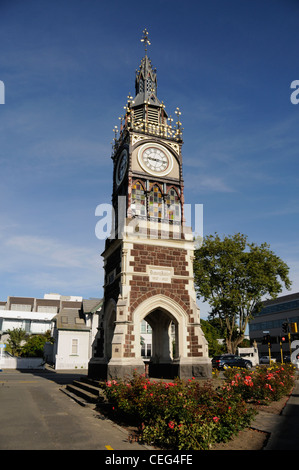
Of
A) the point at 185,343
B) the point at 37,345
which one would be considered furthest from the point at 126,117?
the point at 37,345

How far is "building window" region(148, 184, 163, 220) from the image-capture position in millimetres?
17797

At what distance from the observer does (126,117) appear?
65.7 feet

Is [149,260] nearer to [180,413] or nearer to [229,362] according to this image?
[180,413]

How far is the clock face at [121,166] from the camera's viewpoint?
18.9m

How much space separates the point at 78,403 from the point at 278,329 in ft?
213

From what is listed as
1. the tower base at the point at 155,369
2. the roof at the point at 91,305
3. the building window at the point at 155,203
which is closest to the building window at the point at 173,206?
the building window at the point at 155,203

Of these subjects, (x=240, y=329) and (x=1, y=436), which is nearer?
(x=1, y=436)

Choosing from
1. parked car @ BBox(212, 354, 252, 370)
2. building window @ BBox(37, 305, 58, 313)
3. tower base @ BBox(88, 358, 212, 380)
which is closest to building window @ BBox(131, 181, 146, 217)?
tower base @ BBox(88, 358, 212, 380)

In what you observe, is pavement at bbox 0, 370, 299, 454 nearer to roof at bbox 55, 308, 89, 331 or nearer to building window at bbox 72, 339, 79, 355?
building window at bbox 72, 339, 79, 355

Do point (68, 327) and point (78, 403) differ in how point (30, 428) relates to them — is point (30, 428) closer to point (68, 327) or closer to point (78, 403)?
point (78, 403)

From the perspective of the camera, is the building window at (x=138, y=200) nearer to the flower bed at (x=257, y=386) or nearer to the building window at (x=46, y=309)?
the flower bed at (x=257, y=386)

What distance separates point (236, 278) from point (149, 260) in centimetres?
1827

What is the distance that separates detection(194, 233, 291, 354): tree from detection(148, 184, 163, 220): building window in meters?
15.6

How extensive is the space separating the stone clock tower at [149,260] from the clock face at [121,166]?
7cm
